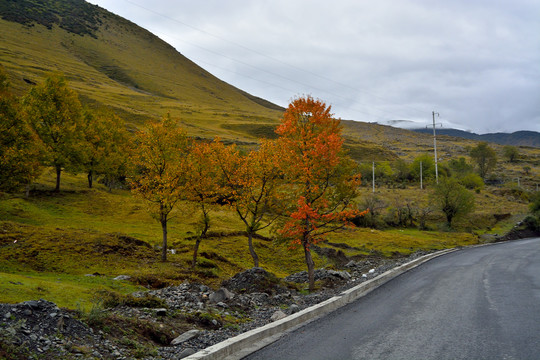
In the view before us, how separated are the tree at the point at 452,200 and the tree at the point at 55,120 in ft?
192

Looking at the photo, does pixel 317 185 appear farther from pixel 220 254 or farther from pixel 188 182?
pixel 220 254

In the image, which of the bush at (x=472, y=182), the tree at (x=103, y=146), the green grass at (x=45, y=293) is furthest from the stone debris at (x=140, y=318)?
the bush at (x=472, y=182)

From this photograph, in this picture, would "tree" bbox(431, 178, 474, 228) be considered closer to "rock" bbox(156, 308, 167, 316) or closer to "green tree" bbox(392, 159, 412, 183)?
"green tree" bbox(392, 159, 412, 183)

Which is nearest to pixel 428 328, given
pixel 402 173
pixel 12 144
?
pixel 12 144

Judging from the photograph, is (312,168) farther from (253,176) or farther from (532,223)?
(532,223)

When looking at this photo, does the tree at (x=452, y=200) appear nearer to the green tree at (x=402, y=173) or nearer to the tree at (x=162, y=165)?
the tree at (x=162, y=165)

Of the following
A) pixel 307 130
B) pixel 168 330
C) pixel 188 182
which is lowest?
pixel 168 330

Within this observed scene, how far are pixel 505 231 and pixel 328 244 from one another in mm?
41072

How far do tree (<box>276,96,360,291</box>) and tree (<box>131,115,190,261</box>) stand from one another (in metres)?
11.3

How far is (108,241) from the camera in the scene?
29.0 m

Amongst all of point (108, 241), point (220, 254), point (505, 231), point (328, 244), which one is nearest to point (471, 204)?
point (505, 231)

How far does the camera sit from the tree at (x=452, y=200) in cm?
6406

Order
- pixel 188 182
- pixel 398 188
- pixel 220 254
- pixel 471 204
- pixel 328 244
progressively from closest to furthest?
pixel 188 182, pixel 220 254, pixel 328 244, pixel 471 204, pixel 398 188

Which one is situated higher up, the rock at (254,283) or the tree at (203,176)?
the tree at (203,176)
